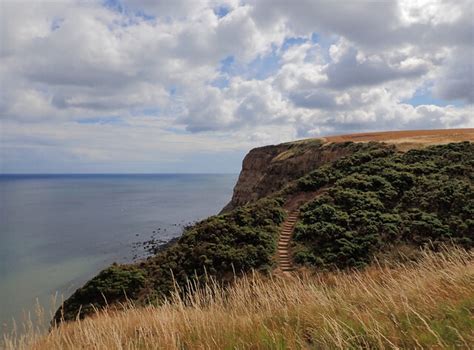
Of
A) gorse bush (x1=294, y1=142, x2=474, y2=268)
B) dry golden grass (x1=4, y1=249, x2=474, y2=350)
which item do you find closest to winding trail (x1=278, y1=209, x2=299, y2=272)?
gorse bush (x1=294, y1=142, x2=474, y2=268)

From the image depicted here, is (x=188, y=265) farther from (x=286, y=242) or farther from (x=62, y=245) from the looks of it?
(x=62, y=245)

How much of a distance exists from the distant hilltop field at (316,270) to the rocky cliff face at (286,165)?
11.0 meters

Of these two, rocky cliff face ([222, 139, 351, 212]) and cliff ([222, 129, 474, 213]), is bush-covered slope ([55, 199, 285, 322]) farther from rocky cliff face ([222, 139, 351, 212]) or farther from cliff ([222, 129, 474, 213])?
rocky cliff face ([222, 139, 351, 212])

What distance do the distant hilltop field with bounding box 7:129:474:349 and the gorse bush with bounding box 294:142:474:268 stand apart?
0.08m

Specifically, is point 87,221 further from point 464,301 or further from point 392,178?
point 464,301

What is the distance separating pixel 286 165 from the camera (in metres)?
49.6

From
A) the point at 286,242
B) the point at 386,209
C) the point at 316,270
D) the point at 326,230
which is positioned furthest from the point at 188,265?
the point at 386,209

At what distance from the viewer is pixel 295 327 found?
14.3ft

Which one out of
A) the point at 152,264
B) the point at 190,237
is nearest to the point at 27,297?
the point at 152,264

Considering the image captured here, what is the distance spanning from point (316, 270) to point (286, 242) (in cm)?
396

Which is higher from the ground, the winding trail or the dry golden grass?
the dry golden grass

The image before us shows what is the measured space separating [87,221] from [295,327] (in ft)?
250

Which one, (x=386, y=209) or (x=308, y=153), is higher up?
(x=308, y=153)

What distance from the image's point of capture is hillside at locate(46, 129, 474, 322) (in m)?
17.9
